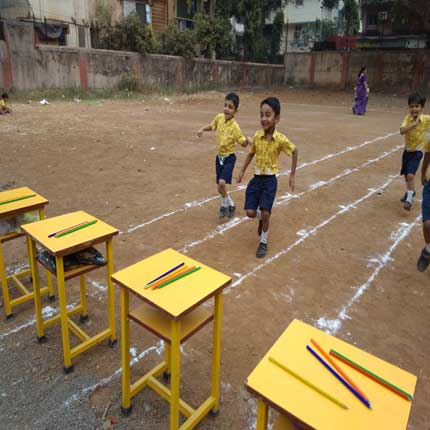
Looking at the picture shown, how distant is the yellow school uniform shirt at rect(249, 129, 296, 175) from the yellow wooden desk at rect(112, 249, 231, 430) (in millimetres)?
2193

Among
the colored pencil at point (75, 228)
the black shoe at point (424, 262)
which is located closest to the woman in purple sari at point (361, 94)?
the black shoe at point (424, 262)

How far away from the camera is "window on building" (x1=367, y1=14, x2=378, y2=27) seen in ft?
115

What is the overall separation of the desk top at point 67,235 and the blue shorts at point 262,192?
2.08 metres

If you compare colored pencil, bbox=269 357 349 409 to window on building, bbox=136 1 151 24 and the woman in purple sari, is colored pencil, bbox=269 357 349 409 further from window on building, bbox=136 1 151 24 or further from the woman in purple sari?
window on building, bbox=136 1 151 24

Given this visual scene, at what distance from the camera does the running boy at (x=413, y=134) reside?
5.62m

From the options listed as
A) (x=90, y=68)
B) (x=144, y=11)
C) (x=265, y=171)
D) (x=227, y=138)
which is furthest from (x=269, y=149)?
(x=144, y=11)

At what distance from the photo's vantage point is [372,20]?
3553 cm

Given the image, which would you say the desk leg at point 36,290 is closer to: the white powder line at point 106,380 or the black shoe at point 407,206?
the white powder line at point 106,380

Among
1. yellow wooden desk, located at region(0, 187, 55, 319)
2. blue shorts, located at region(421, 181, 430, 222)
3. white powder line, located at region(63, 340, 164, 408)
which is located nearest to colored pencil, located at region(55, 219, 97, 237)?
yellow wooden desk, located at region(0, 187, 55, 319)

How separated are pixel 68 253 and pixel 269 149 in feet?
8.43

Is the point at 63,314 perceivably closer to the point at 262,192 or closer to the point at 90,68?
the point at 262,192

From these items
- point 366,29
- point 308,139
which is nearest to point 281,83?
point 366,29

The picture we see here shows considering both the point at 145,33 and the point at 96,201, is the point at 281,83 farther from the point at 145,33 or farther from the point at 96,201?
the point at 96,201

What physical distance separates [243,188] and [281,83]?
26772mm
